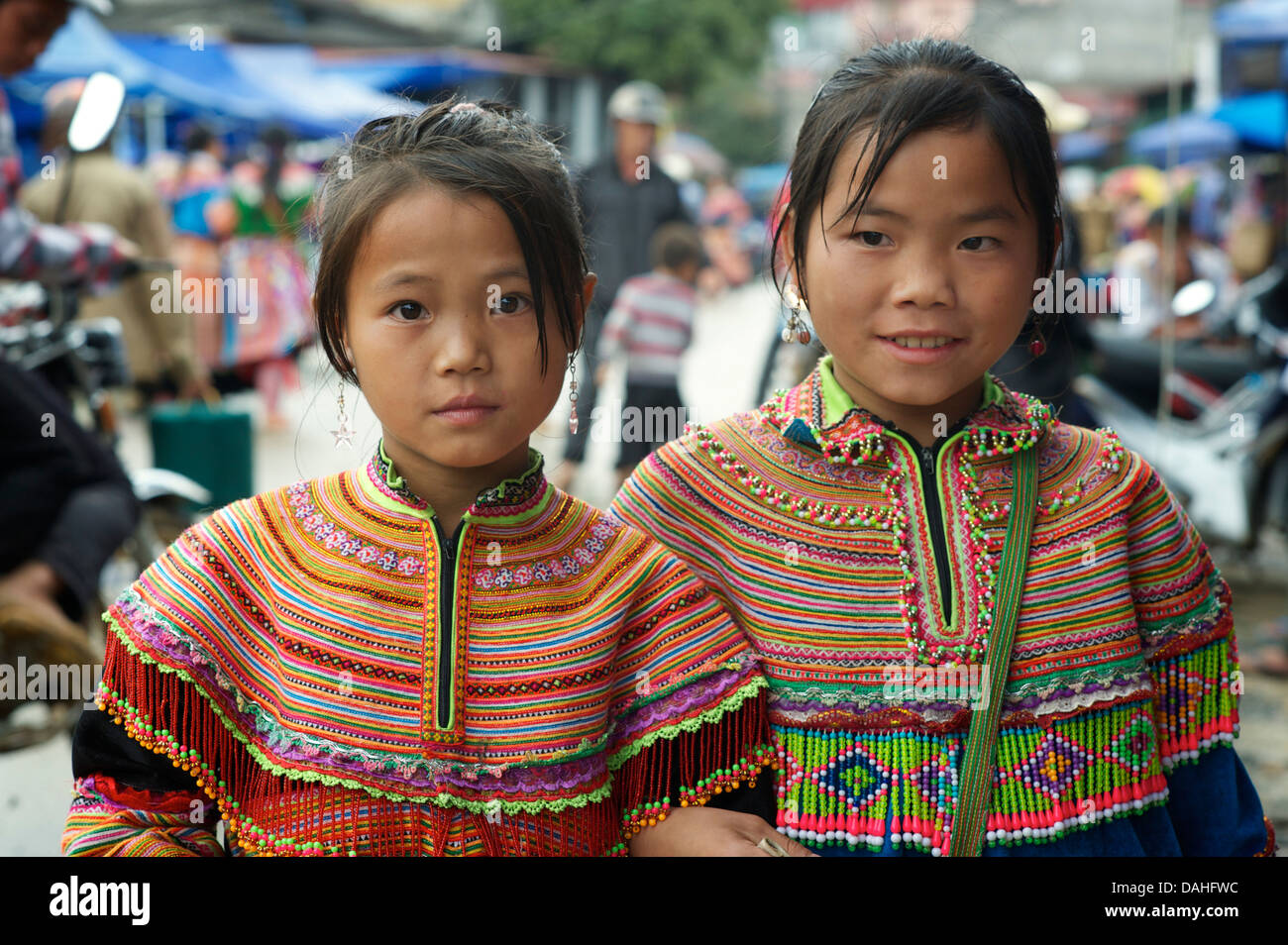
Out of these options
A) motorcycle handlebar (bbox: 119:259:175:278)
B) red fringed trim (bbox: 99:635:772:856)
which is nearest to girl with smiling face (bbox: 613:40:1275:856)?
red fringed trim (bbox: 99:635:772:856)

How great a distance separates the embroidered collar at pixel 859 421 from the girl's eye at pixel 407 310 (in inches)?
20.3

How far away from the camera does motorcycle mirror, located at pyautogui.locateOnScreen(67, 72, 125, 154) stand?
13.0ft

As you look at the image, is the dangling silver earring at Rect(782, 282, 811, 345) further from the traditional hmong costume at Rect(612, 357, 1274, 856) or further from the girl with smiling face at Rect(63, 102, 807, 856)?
the girl with smiling face at Rect(63, 102, 807, 856)

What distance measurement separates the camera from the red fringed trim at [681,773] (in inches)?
58.1

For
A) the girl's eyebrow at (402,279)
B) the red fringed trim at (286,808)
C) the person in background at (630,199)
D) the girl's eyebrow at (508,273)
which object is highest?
the person in background at (630,199)

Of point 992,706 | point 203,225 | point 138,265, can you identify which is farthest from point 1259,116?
point 992,706

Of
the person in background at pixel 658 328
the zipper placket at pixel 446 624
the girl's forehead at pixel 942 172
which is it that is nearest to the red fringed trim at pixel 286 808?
the zipper placket at pixel 446 624

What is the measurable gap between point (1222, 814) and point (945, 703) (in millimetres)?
422

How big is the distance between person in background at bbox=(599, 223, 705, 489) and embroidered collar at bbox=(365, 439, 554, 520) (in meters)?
4.92

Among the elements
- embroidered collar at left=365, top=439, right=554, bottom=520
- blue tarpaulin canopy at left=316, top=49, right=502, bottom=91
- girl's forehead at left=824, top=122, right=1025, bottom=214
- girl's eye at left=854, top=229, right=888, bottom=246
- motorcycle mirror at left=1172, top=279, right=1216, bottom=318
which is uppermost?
blue tarpaulin canopy at left=316, top=49, right=502, bottom=91

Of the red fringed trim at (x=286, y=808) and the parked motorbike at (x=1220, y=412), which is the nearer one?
the red fringed trim at (x=286, y=808)

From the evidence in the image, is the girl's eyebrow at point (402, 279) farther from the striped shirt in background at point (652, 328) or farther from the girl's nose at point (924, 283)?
the striped shirt in background at point (652, 328)

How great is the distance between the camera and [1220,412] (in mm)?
6270

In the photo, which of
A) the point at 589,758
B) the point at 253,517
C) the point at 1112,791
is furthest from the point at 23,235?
the point at 1112,791
